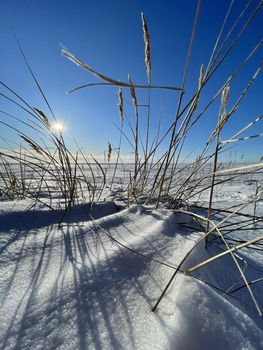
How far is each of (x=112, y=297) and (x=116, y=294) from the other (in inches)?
0.5

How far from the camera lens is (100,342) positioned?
1.11ft

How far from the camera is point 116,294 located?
44cm

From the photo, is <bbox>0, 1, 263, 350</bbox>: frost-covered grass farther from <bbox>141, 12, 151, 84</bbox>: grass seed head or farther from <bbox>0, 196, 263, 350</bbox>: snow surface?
<bbox>141, 12, 151, 84</bbox>: grass seed head

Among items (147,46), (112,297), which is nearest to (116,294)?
(112,297)

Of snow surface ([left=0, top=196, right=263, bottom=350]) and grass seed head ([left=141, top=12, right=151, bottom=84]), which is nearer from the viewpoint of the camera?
snow surface ([left=0, top=196, right=263, bottom=350])

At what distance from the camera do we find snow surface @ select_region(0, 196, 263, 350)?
351mm

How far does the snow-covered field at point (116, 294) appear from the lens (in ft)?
1.16

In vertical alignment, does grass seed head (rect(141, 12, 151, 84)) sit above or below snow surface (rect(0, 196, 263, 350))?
above

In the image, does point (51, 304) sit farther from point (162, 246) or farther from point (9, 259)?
point (162, 246)

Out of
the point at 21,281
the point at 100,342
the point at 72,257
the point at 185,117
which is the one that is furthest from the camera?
the point at 185,117

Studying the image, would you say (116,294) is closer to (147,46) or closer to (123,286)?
(123,286)

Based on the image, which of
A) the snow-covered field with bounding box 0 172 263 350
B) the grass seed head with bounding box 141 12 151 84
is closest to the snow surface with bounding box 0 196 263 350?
the snow-covered field with bounding box 0 172 263 350

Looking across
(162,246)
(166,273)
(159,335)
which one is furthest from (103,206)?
(159,335)

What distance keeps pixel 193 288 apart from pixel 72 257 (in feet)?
1.02
